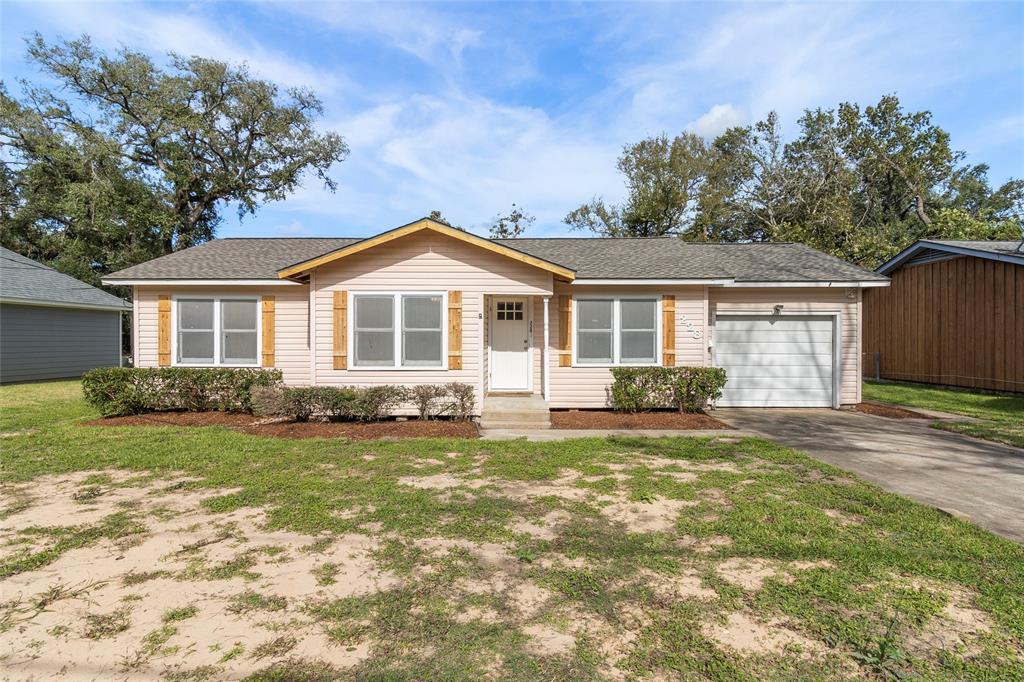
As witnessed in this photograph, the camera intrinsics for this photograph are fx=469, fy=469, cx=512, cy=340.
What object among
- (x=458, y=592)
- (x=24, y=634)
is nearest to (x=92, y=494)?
(x=24, y=634)

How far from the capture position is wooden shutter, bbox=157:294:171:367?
33.1 ft

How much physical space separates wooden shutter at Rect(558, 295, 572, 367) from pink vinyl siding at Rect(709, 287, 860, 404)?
11.7ft

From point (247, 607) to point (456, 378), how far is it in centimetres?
651

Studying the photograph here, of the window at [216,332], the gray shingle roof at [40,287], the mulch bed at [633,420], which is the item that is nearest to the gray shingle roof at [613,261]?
the window at [216,332]

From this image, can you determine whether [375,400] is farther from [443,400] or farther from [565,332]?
[565,332]

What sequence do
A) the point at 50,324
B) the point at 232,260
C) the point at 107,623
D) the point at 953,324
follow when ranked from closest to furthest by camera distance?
the point at 107,623 → the point at 232,260 → the point at 953,324 → the point at 50,324

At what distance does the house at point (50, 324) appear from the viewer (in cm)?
1480

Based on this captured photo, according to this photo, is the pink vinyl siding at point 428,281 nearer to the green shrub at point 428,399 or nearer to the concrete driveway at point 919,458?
the green shrub at point 428,399

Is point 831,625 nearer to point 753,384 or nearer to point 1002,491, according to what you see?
point 1002,491

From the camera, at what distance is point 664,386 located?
959cm

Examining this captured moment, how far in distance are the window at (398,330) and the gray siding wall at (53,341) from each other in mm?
13750

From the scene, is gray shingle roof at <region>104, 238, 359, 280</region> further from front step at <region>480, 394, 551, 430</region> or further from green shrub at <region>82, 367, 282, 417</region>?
front step at <region>480, 394, 551, 430</region>

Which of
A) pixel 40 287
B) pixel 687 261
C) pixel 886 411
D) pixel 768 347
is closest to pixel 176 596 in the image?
pixel 687 261

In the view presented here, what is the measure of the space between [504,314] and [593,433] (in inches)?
147
